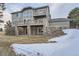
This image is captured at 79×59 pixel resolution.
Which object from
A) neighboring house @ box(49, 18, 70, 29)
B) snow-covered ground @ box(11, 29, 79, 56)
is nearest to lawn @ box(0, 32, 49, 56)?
snow-covered ground @ box(11, 29, 79, 56)

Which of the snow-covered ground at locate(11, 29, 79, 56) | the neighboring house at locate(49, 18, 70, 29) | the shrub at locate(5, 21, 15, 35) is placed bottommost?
the snow-covered ground at locate(11, 29, 79, 56)

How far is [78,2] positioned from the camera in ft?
5.35

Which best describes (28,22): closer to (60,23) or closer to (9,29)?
(9,29)

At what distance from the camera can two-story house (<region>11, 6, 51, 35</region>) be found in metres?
1.67

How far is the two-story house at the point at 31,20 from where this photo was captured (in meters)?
1.67

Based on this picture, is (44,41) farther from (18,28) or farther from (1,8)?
(1,8)

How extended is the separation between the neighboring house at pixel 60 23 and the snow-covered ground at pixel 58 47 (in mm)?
51

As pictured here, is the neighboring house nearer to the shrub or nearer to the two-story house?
the two-story house

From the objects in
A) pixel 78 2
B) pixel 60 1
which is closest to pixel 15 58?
pixel 60 1

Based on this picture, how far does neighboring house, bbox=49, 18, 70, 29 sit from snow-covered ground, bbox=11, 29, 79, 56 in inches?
2.0

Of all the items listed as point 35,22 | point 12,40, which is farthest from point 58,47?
point 12,40

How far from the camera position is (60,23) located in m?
1.66

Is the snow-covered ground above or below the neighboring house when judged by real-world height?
below

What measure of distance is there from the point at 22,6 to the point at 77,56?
74 cm
